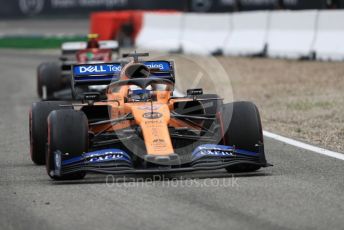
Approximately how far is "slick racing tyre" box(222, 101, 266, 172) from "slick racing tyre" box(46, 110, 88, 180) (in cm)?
137

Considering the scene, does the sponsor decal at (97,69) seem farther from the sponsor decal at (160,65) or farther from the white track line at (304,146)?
the white track line at (304,146)

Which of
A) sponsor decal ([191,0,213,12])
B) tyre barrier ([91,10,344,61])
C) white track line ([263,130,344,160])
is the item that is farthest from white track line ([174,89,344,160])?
sponsor decal ([191,0,213,12])

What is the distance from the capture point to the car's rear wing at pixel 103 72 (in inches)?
433

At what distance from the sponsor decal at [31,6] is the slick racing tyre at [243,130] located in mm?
36613

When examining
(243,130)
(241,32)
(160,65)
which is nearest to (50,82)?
(160,65)

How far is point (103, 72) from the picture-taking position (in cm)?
1114

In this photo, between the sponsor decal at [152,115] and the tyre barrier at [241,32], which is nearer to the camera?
the sponsor decal at [152,115]

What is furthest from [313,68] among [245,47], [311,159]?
[311,159]

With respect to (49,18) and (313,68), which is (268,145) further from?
(49,18)

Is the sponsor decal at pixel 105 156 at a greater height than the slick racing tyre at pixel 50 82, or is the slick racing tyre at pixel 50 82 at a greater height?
the sponsor decal at pixel 105 156

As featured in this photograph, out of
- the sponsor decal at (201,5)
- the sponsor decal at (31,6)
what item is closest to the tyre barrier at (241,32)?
the sponsor decal at (201,5)

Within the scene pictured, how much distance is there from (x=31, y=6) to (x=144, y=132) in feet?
123

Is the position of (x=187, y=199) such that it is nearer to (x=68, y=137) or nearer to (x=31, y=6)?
(x=68, y=137)

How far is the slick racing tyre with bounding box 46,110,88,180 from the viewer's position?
8.92 metres
